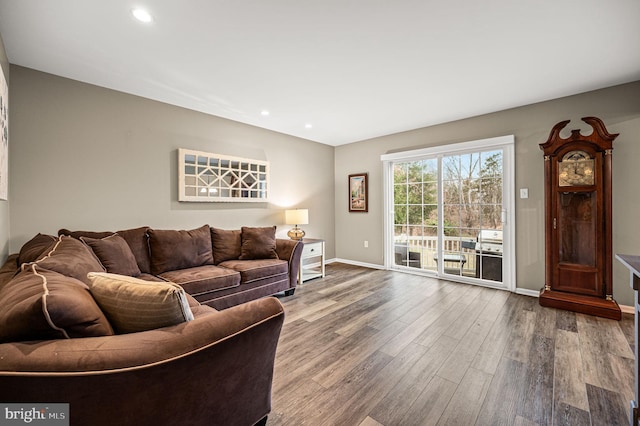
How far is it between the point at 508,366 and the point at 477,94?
2799 millimetres

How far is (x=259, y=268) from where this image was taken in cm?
324

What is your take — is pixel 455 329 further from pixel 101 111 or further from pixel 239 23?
pixel 101 111

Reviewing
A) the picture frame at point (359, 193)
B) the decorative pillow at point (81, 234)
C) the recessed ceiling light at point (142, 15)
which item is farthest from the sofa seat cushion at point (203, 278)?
the picture frame at point (359, 193)

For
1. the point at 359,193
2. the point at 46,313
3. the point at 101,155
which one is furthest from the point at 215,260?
the point at 359,193

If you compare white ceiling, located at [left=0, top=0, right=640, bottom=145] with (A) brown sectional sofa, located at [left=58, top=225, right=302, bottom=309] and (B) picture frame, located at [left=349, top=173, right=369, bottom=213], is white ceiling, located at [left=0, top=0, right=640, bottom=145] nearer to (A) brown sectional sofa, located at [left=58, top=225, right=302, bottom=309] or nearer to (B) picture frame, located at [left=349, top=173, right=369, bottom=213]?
(A) brown sectional sofa, located at [left=58, top=225, right=302, bottom=309]

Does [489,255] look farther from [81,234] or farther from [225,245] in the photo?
[81,234]

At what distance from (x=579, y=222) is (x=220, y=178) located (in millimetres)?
4402

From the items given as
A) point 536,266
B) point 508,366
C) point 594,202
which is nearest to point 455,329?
point 508,366

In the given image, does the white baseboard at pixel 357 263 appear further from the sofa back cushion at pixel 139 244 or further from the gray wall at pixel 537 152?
the sofa back cushion at pixel 139 244

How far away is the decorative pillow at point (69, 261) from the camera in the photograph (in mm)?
1398

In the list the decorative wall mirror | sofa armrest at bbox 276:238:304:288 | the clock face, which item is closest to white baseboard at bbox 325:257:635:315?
the clock face

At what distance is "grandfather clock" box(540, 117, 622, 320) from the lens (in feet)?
9.39

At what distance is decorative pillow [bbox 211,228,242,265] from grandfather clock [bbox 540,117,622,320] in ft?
12.0

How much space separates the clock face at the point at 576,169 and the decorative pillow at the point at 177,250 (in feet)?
13.6
